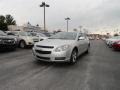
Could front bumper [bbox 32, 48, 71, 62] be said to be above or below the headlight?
below

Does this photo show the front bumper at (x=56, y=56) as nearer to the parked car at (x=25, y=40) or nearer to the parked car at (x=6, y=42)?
the parked car at (x=6, y=42)

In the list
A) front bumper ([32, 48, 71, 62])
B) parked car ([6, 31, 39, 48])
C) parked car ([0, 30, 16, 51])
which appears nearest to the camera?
front bumper ([32, 48, 71, 62])

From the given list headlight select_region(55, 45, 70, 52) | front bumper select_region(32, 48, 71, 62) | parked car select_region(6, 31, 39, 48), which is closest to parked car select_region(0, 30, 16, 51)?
parked car select_region(6, 31, 39, 48)

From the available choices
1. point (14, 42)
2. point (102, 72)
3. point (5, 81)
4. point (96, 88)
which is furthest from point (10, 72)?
point (14, 42)

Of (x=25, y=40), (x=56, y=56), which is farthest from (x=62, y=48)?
(x=25, y=40)

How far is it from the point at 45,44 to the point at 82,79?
2.28 meters

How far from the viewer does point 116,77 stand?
4695 mm

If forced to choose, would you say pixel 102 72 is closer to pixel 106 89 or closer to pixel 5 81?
pixel 106 89

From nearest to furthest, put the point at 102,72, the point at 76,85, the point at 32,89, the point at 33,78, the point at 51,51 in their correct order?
the point at 32,89 < the point at 76,85 < the point at 33,78 < the point at 102,72 < the point at 51,51

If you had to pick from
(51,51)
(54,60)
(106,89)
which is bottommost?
(106,89)

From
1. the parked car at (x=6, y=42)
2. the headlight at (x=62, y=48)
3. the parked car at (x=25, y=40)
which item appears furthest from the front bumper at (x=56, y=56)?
the parked car at (x=25, y=40)

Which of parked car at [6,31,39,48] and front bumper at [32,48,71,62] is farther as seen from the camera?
parked car at [6,31,39,48]

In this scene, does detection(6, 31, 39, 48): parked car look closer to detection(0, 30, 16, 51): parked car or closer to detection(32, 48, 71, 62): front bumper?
detection(0, 30, 16, 51): parked car

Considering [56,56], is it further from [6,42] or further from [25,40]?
[25,40]
